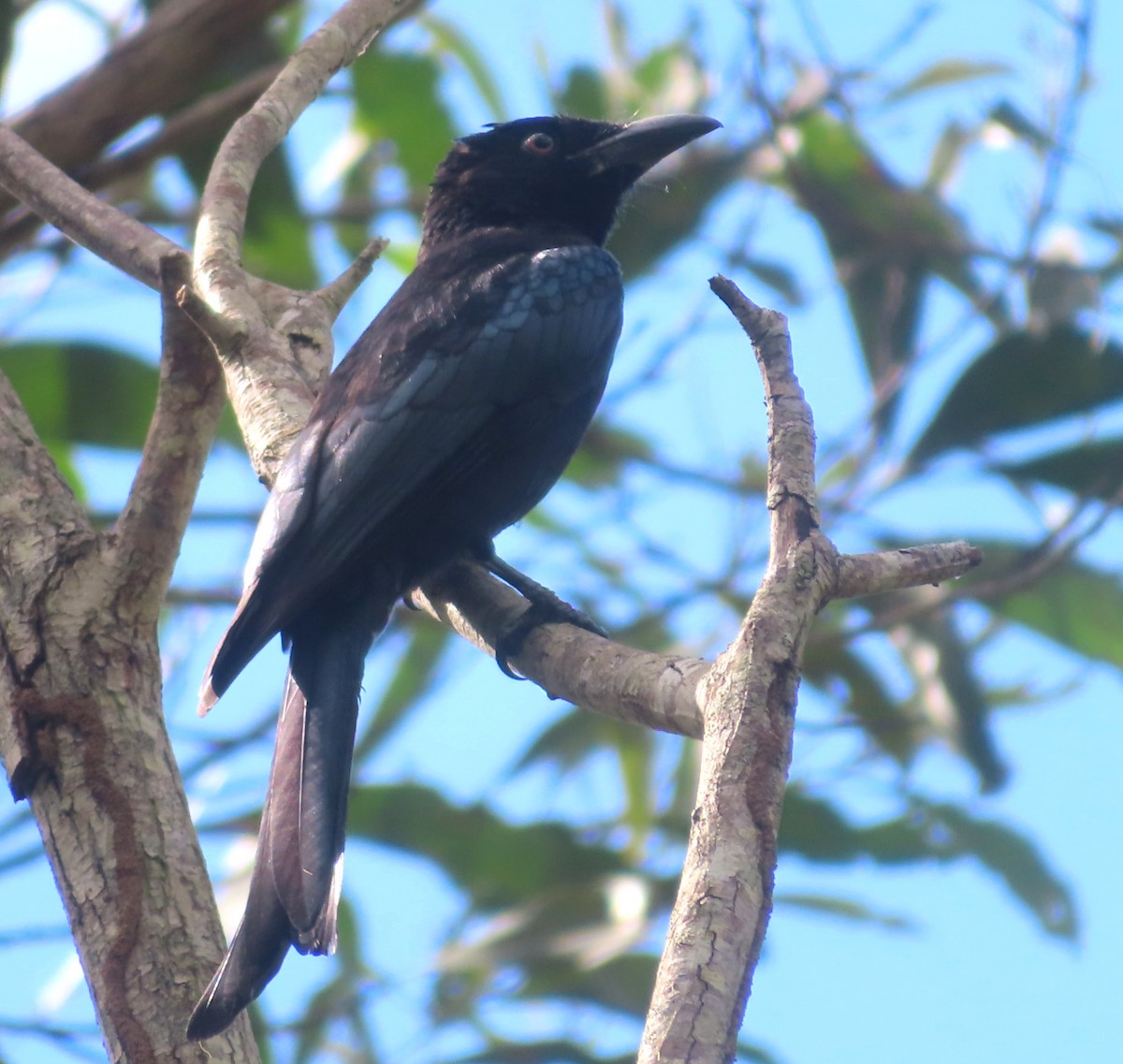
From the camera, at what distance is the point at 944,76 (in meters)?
7.73

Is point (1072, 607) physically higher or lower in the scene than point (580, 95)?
lower

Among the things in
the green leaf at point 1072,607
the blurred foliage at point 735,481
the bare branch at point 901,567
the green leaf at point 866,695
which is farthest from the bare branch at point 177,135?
the bare branch at point 901,567

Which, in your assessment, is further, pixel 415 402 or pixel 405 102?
pixel 405 102

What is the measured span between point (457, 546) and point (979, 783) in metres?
3.44

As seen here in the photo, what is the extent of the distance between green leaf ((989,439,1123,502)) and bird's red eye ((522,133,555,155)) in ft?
8.49

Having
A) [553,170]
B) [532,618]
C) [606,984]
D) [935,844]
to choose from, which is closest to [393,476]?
[532,618]

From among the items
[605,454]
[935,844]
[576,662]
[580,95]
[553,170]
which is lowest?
[576,662]

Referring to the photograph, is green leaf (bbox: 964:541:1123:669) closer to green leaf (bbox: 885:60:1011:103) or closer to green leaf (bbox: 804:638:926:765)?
green leaf (bbox: 804:638:926:765)

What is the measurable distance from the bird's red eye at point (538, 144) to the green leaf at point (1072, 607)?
2.64m

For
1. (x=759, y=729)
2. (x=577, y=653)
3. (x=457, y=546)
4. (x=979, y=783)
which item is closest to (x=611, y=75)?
(x=979, y=783)

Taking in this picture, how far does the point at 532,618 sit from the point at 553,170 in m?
2.01

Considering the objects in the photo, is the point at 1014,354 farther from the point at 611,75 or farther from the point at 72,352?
the point at 72,352

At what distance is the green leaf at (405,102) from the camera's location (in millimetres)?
7047

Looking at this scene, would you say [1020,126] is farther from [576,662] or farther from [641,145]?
[576,662]
